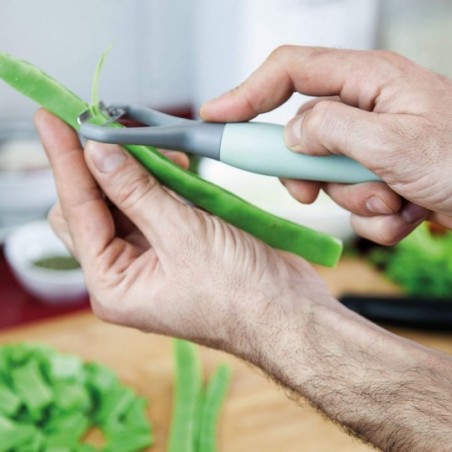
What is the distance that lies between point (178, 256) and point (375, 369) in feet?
0.89

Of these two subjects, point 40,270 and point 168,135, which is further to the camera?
point 40,270

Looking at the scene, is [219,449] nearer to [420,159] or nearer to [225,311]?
[225,311]

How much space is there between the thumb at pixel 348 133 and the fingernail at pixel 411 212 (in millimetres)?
188

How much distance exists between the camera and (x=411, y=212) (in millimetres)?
1098

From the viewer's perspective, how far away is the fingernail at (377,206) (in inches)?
41.3

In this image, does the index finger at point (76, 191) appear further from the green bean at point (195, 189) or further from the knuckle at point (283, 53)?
the knuckle at point (283, 53)

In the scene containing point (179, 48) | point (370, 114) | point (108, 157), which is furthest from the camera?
point (179, 48)

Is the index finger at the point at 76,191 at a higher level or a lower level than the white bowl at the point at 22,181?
higher

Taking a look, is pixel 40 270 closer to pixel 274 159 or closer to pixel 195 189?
pixel 195 189

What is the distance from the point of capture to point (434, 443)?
91 cm

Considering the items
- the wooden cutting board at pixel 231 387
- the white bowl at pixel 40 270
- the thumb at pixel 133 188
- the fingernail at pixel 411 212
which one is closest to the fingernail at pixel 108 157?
the thumb at pixel 133 188

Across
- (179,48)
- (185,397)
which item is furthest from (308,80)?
(179,48)

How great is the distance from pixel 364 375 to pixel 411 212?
219 mm

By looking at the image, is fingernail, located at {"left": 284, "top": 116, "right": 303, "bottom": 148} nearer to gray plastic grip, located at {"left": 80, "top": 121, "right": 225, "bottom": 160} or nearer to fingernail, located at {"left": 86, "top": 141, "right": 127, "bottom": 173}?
gray plastic grip, located at {"left": 80, "top": 121, "right": 225, "bottom": 160}
